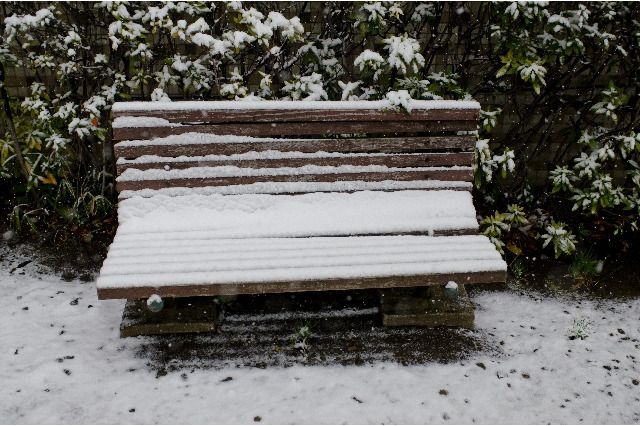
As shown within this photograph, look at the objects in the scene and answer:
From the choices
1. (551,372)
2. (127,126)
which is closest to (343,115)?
(127,126)

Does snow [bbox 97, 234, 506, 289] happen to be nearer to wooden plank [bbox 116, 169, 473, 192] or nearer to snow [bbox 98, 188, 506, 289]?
snow [bbox 98, 188, 506, 289]

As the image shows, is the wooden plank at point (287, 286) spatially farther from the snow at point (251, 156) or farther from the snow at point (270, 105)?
the snow at point (270, 105)

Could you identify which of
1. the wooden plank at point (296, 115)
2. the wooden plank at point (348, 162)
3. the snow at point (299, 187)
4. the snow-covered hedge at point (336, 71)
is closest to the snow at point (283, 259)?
the snow at point (299, 187)

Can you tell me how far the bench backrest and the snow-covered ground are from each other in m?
0.96

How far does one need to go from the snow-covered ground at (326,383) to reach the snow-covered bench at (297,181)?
1.93ft

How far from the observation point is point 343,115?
10.7ft

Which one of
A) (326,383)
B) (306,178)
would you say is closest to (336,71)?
(306,178)

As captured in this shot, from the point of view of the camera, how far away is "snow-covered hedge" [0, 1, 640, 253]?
12.0 ft

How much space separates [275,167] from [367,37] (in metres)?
1.63

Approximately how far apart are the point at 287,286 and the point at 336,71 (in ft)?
6.39

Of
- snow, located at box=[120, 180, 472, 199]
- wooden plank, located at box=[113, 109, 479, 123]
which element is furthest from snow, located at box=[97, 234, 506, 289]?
wooden plank, located at box=[113, 109, 479, 123]

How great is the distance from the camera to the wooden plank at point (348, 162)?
10.8ft

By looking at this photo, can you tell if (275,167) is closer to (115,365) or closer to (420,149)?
(420,149)

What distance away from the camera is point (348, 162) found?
3.39 metres
